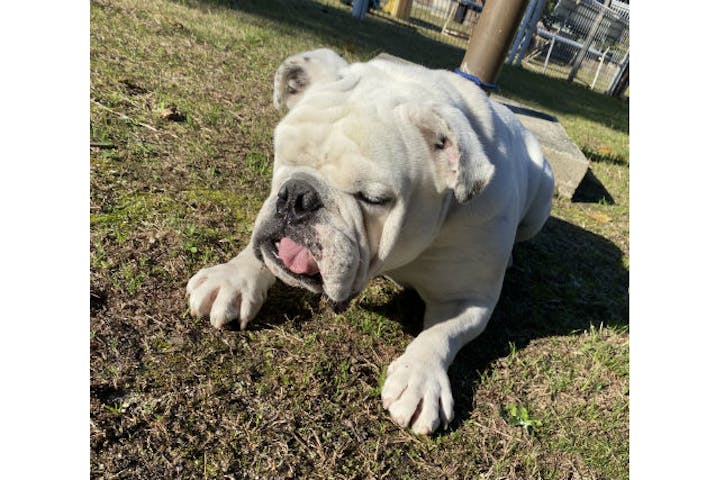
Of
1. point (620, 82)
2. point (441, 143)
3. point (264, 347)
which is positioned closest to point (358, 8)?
point (620, 82)

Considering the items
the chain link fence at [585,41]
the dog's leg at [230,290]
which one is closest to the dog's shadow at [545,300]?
the dog's leg at [230,290]

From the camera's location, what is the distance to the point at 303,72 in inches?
99.0

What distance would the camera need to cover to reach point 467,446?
7.09 ft

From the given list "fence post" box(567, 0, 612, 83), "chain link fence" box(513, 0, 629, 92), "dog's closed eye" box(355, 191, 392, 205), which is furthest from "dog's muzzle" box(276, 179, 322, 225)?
"fence post" box(567, 0, 612, 83)

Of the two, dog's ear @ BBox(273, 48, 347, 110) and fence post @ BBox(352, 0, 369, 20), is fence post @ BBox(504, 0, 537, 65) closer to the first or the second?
fence post @ BBox(352, 0, 369, 20)

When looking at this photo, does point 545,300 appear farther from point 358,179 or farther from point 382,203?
point 358,179

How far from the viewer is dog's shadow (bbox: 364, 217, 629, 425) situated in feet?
8.84

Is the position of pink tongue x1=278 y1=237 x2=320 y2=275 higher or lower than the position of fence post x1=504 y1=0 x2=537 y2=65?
higher

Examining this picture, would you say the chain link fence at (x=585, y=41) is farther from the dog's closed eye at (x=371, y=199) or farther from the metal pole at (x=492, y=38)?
the dog's closed eye at (x=371, y=199)

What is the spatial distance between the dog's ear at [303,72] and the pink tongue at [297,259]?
2.53ft

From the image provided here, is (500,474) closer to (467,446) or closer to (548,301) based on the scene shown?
(467,446)

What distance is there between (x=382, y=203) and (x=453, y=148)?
13.4 inches

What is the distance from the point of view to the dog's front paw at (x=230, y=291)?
2273 mm

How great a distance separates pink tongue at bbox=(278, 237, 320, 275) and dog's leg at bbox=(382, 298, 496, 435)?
56 centimetres
